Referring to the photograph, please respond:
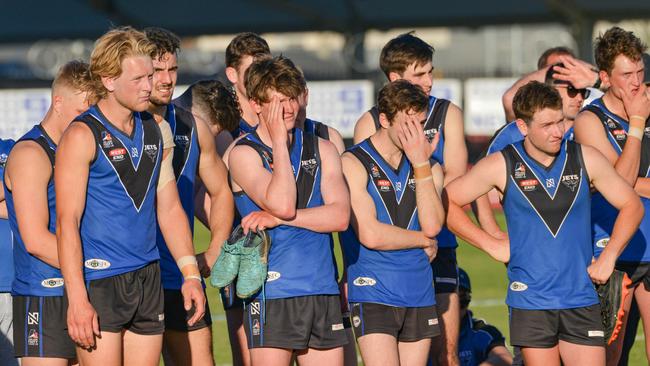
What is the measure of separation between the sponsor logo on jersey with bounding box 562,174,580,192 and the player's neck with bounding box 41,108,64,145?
293 centimetres

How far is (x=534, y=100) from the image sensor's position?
6.97 meters

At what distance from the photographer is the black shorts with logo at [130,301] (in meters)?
5.99

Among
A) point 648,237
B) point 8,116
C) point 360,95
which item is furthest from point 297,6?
point 648,237

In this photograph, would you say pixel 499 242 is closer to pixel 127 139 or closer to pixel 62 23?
pixel 127 139

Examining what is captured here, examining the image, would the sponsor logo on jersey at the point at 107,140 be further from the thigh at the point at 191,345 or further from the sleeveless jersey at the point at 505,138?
the sleeveless jersey at the point at 505,138

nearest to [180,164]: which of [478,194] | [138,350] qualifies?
[138,350]

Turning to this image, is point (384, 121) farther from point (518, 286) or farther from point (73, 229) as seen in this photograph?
point (73, 229)

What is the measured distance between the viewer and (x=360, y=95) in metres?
23.8

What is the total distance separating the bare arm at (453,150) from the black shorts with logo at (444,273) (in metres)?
0.56

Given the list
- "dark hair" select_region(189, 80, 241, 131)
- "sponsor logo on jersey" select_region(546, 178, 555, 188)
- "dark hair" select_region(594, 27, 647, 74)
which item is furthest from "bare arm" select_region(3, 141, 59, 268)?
"dark hair" select_region(594, 27, 647, 74)

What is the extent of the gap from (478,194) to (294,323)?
4.91ft

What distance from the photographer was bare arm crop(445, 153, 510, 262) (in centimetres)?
714

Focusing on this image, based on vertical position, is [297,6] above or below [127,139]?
above

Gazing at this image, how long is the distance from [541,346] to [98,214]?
274cm
